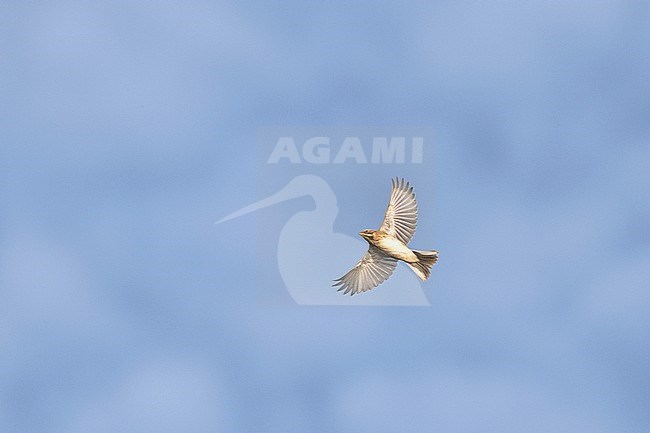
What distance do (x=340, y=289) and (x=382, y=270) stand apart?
110cm

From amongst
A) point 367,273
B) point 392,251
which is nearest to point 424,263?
point 392,251

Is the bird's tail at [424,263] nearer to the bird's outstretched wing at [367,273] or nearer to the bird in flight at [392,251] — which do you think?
the bird in flight at [392,251]

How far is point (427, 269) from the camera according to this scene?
24.9 metres

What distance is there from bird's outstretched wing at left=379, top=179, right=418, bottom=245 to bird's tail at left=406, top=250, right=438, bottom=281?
57cm

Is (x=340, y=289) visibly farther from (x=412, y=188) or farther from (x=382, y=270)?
(x=412, y=188)

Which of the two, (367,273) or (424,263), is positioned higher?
(367,273)

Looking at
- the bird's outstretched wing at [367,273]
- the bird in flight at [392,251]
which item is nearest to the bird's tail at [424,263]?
the bird in flight at [392,251]

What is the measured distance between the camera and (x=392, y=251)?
25.0 metres

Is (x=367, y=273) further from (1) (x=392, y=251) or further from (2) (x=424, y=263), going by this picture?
(2) (x=424, y=263)

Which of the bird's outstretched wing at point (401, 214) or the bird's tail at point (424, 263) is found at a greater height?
the bird's outstretched wing at point (401, 214)

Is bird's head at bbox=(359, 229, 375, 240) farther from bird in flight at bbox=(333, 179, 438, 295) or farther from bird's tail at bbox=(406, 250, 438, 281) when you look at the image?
bird's tail at bbox=(406, 250, 438, 281)

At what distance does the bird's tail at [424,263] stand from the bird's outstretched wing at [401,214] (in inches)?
22.4

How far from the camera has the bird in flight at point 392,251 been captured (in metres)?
24.9

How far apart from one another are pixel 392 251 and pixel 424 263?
79 centimetres
